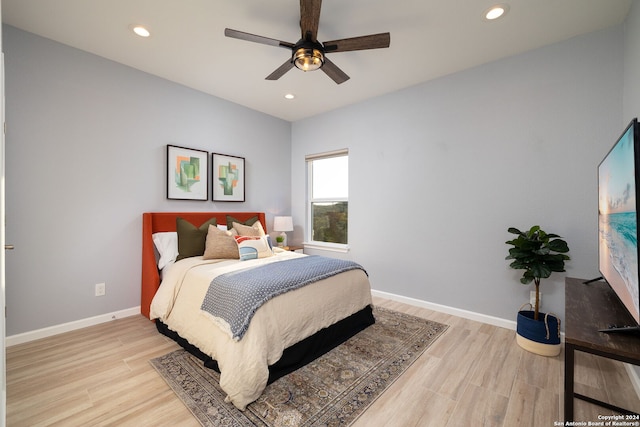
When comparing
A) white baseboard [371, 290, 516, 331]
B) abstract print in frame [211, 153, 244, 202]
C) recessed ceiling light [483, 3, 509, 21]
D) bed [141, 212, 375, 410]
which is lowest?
white baseboard [371, 290, 516, 331]

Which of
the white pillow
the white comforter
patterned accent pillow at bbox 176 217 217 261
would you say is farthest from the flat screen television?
the white pillow

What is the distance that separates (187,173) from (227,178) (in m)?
0.55

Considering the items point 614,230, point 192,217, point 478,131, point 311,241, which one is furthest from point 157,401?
point 478,131

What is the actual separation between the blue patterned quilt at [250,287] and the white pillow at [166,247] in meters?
1.11

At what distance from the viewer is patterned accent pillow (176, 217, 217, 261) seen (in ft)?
9.56

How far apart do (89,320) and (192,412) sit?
1897mm

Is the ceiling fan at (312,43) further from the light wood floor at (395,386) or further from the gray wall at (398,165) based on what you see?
the light wood floor at (395,386)

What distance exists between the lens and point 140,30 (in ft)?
7.57

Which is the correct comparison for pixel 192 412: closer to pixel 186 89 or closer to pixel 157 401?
pixel 157 401

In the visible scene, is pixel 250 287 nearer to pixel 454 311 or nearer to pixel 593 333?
pixel 593 333

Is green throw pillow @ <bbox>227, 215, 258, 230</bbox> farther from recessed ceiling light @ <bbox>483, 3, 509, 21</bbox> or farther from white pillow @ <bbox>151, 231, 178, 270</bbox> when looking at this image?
recessed ceiling light @ <bbox>483, 3, 509, 21</bbox>

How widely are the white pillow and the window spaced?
2.14 meters

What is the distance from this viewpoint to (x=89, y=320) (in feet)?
8.79

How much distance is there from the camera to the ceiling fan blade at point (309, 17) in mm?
1687
